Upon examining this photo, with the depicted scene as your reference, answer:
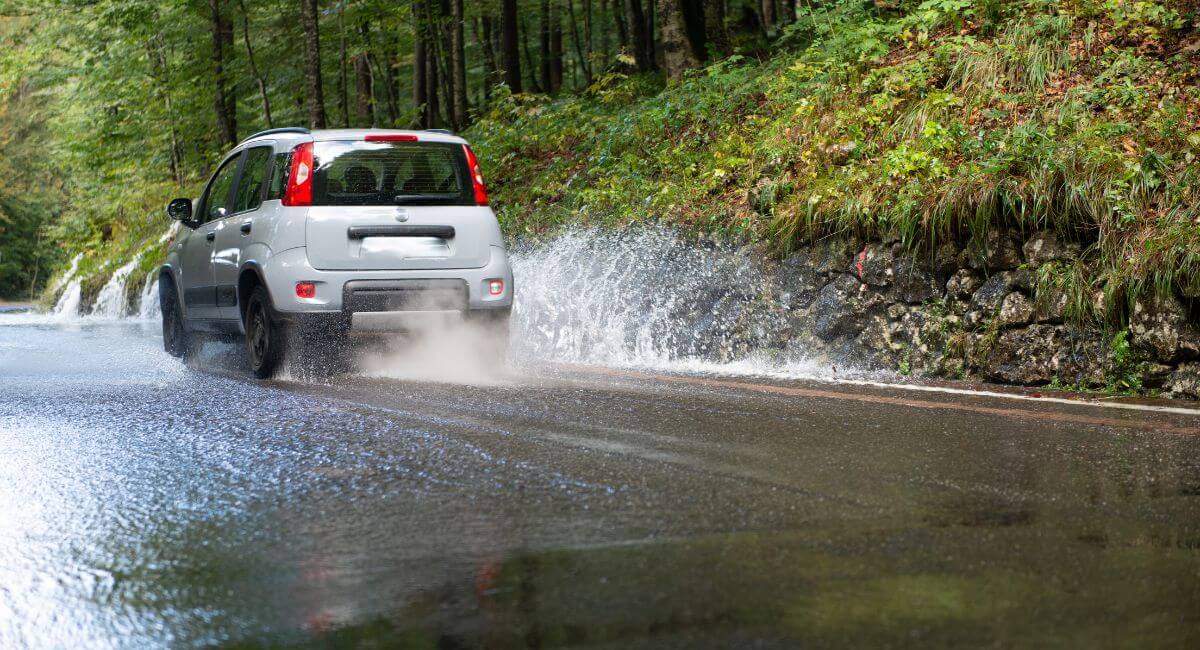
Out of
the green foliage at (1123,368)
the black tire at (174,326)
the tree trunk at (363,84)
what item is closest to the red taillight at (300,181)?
the black tire at (174,326)

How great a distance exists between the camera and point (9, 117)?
196 feet

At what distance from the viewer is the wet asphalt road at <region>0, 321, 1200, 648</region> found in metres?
3.59

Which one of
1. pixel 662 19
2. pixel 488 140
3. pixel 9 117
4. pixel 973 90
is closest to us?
pixel 973 90

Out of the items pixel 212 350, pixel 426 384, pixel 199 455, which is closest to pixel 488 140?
pixel 212 350

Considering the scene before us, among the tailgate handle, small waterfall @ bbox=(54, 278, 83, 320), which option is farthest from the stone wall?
small waterfall @ bbox=(54, 278, 83, 320)

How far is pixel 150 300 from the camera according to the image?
2470cm

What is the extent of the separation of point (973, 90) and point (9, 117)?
192 ft

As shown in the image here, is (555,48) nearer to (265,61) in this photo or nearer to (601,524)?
(265,61)

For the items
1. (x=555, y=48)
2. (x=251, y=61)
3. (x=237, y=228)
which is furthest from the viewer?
(x=555, y=48)

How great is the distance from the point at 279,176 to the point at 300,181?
38cm

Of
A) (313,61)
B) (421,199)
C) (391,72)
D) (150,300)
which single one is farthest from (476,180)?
(391,72)

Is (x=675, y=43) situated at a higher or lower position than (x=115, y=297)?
higher

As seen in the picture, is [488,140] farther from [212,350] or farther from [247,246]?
[247,246]

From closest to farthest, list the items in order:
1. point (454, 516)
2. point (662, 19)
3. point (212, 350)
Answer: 1. point (454, 516)
2. point (212, 350)
3. point (662, 19)
